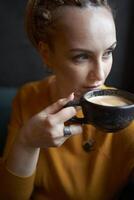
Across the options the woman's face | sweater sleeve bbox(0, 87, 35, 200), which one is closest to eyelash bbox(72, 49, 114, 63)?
the woman's face

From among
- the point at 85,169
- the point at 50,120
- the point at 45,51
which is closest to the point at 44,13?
the point at 45,51

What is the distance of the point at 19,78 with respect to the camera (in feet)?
5.03

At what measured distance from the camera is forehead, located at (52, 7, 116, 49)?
934 millimetres

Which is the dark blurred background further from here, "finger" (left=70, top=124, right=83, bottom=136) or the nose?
"finger" (left=70, top=124, right=83, bottom=136)

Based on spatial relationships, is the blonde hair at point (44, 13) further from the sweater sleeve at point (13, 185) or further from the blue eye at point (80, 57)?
the sweater sleeve at point (13, 185)

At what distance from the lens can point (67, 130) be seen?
832 millimetres

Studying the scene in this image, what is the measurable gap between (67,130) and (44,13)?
1.12ft

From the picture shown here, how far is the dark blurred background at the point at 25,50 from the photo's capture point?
1451 mm

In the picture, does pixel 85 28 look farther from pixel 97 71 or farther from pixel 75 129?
pixel 75 129

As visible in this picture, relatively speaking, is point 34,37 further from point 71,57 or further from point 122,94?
point 122,94

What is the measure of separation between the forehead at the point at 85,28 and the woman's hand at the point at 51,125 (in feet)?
0.54

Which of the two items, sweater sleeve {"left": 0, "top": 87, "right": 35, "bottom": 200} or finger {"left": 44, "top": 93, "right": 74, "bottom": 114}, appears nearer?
finger {"left": 44, "top": 93, "right": 74, "bottom": 114}

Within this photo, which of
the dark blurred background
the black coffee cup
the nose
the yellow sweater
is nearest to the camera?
the black coffee cup

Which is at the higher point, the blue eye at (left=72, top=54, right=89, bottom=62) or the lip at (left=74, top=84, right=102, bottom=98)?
the blue eye at (left=72, top=54, right=89, bottom=62)
